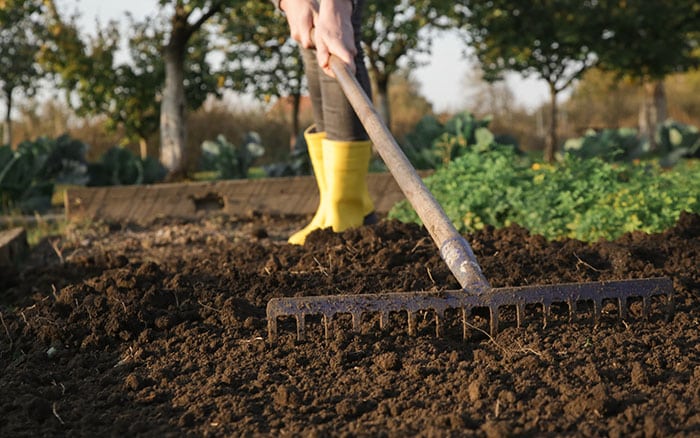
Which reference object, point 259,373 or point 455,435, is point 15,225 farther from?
point 455,435

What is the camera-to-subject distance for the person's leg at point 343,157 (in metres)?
3.85

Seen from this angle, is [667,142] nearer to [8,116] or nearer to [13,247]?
[13,247]

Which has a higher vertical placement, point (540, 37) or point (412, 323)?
point (540, 37)

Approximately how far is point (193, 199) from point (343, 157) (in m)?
2.55

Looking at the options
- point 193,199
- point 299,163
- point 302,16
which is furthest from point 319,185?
point 299,163

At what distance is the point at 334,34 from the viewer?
336cm

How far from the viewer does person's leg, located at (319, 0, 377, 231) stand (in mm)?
3846

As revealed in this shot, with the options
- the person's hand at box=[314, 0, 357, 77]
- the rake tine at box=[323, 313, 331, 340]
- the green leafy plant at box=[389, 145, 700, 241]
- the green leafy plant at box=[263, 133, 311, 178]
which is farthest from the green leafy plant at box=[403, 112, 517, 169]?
the rake tine at box=[323, 313, 331, 340]

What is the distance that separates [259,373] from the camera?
215cm

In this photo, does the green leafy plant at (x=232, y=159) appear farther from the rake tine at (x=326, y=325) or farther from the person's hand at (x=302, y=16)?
the rake tine at (x=326, y=325)

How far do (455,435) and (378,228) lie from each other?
1855 mm

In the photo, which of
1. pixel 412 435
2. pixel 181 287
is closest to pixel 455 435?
pixel 412 435

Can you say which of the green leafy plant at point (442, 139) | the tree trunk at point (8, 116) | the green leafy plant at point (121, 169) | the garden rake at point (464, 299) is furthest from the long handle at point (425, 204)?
the tree trunk at point (8, 116)

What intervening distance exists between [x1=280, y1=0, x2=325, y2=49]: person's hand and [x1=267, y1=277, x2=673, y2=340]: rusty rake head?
64.2 inches
